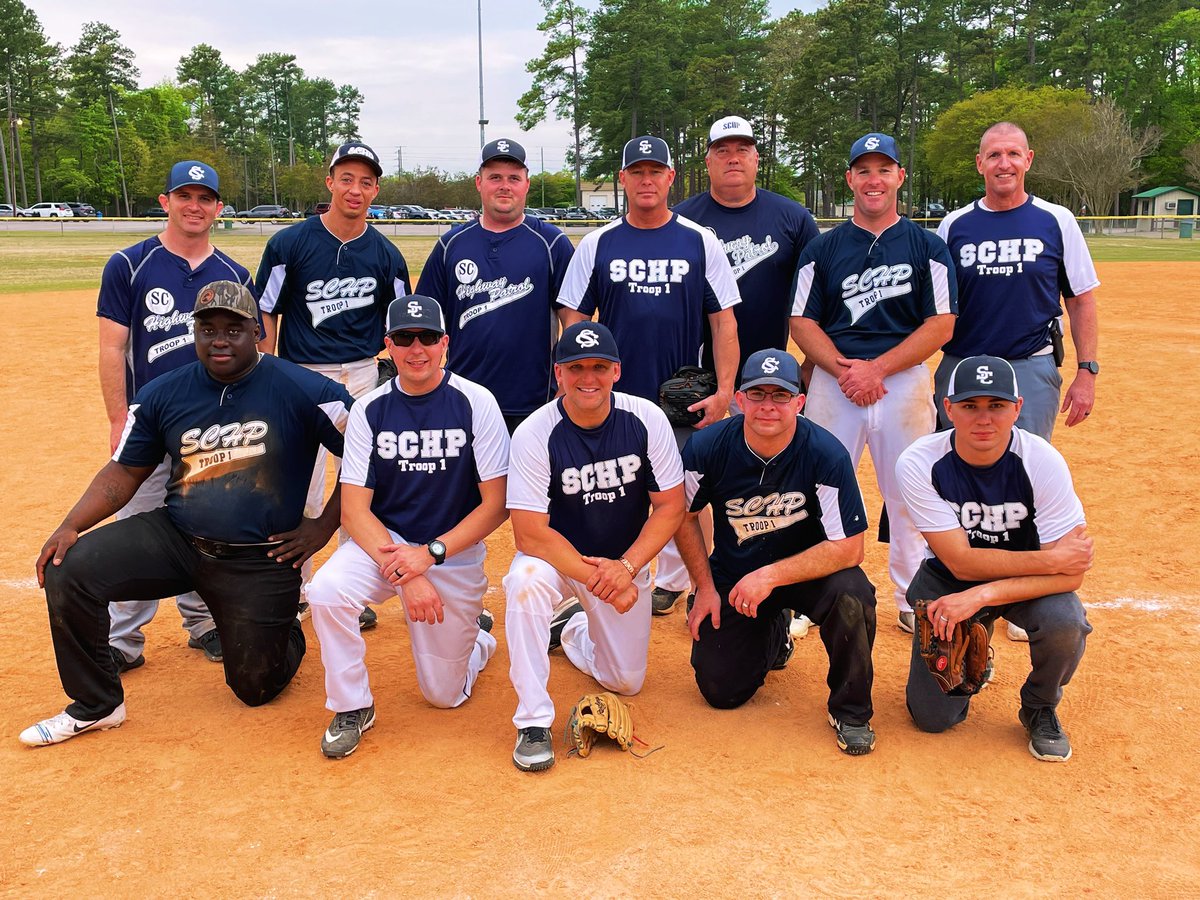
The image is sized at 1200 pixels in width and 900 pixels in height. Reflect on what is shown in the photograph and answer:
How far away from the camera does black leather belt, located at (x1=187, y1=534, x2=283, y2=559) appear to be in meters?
4.45

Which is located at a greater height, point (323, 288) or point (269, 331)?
point (323, 288)

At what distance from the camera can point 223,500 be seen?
14.6 ft

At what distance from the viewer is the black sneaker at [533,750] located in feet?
12.8

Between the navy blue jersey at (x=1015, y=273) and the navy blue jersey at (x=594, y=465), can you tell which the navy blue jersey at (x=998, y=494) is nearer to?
the navy blue jersey at (x=594, y=465)

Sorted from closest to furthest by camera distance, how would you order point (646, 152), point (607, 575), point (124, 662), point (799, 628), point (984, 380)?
point (984, 380) < point (607, 575) < point (124, 662) < point (646, 152) < point (799, 628)

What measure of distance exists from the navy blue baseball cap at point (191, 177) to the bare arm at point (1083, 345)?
15.9 feet

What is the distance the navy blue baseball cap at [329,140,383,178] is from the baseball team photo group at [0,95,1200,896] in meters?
0.02

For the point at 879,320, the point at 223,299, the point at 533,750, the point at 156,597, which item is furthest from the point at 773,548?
the point at 156,597

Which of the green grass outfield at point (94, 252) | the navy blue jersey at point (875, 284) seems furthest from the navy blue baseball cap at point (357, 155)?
the green grass outfield at point (94, 252)

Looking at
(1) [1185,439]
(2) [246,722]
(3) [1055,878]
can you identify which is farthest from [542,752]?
(1) [1185,439]

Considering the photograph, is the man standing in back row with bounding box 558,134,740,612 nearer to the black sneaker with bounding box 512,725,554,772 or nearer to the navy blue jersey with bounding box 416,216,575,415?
the navy blue jersey with bounding box 416,216,575,415

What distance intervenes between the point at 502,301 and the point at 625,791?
2.88 meters

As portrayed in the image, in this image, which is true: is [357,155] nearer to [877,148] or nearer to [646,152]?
[646,152]

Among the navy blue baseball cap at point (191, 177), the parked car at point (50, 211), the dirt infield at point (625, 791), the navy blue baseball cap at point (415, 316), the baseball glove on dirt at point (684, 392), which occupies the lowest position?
the dirt infield at point (625, 791)
